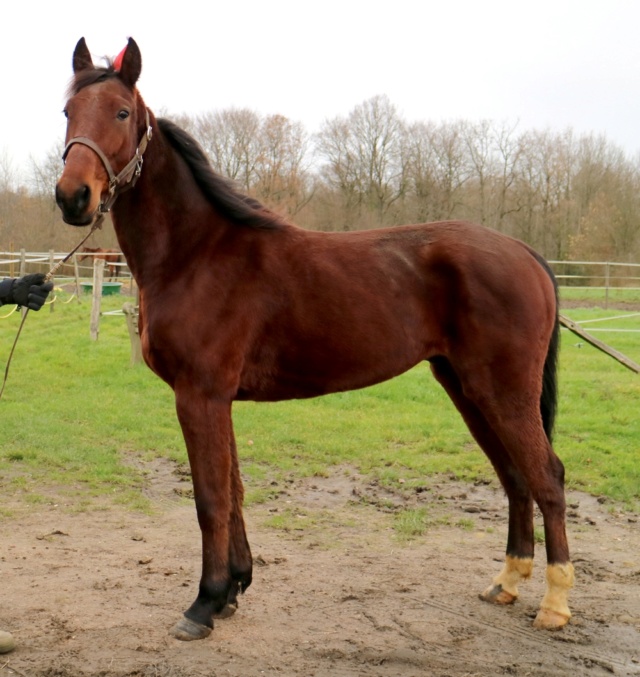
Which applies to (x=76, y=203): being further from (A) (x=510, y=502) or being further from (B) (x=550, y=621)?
(B) (x=550, y=621)

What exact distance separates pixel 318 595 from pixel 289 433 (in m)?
4.03

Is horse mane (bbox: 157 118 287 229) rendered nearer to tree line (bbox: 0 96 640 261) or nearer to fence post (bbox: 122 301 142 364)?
fence post (bbox: 122 301 142 364)

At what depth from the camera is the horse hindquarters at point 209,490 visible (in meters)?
3.54

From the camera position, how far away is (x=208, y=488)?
11.7 ft

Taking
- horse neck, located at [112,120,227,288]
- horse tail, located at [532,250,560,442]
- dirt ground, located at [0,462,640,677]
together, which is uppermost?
horse neck, located at [112,120,227,288]

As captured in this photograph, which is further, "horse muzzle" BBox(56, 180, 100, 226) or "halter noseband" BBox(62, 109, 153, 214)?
"halter noseband" BBox(62, 109, 153, 214)

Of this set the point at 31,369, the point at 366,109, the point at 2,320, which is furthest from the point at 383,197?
the point at 31,369

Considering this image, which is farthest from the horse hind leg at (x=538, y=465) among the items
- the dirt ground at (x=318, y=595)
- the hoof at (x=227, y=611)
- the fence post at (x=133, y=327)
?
the fence post at (x=133, y=327)

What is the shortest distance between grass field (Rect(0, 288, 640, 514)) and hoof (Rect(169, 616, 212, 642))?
93.4 inches

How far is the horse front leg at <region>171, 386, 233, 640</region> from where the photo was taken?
3.54 metres

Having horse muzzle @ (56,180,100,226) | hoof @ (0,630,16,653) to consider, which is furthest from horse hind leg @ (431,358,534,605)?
hoof @ (0,630,16,653)

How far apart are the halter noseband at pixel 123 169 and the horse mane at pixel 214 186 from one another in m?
0.19

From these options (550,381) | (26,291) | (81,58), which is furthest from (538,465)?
(81,58)

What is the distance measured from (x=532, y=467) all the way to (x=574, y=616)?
877 mm
